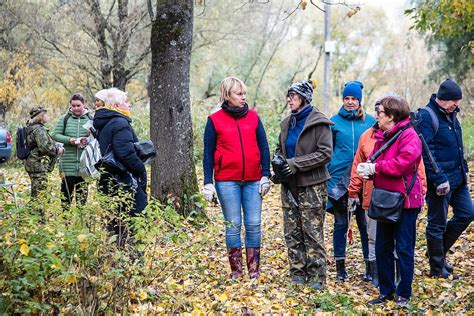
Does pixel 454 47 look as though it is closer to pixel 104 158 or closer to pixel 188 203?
pixel 188 203

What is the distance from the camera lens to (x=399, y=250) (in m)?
5.12

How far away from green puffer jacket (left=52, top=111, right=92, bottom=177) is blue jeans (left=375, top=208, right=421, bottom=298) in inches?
166

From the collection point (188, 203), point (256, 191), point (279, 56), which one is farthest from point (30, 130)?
point (279, 56)

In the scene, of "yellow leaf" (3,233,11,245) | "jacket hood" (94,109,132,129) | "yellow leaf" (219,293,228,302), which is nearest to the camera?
"yellow leaf" (3,233,11,245)

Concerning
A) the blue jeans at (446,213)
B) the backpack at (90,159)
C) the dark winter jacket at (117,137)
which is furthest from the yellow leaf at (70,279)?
the blue jeans at (446,213)

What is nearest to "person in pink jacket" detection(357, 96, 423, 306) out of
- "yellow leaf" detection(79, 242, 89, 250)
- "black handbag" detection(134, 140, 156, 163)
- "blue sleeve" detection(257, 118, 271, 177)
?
"blue sleeve" detection(257, 118, 271, 177)

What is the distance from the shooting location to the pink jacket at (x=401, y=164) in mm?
4848

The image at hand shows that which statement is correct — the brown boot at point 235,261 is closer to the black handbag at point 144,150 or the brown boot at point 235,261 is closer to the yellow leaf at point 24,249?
the black handbag at point 144,150

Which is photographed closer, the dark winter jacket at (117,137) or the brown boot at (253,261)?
the dark winter jacket at (117,137)

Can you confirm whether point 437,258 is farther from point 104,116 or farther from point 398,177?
point 104,116

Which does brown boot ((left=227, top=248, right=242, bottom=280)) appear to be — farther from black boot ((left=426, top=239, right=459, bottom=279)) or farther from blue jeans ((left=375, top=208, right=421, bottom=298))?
black boot ((left=426, top=239, right=459, bottom=279))

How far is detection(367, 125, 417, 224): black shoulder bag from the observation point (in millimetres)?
4887

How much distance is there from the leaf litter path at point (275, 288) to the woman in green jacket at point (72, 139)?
6.75 ft

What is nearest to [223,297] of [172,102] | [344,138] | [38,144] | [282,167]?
[282,167]
